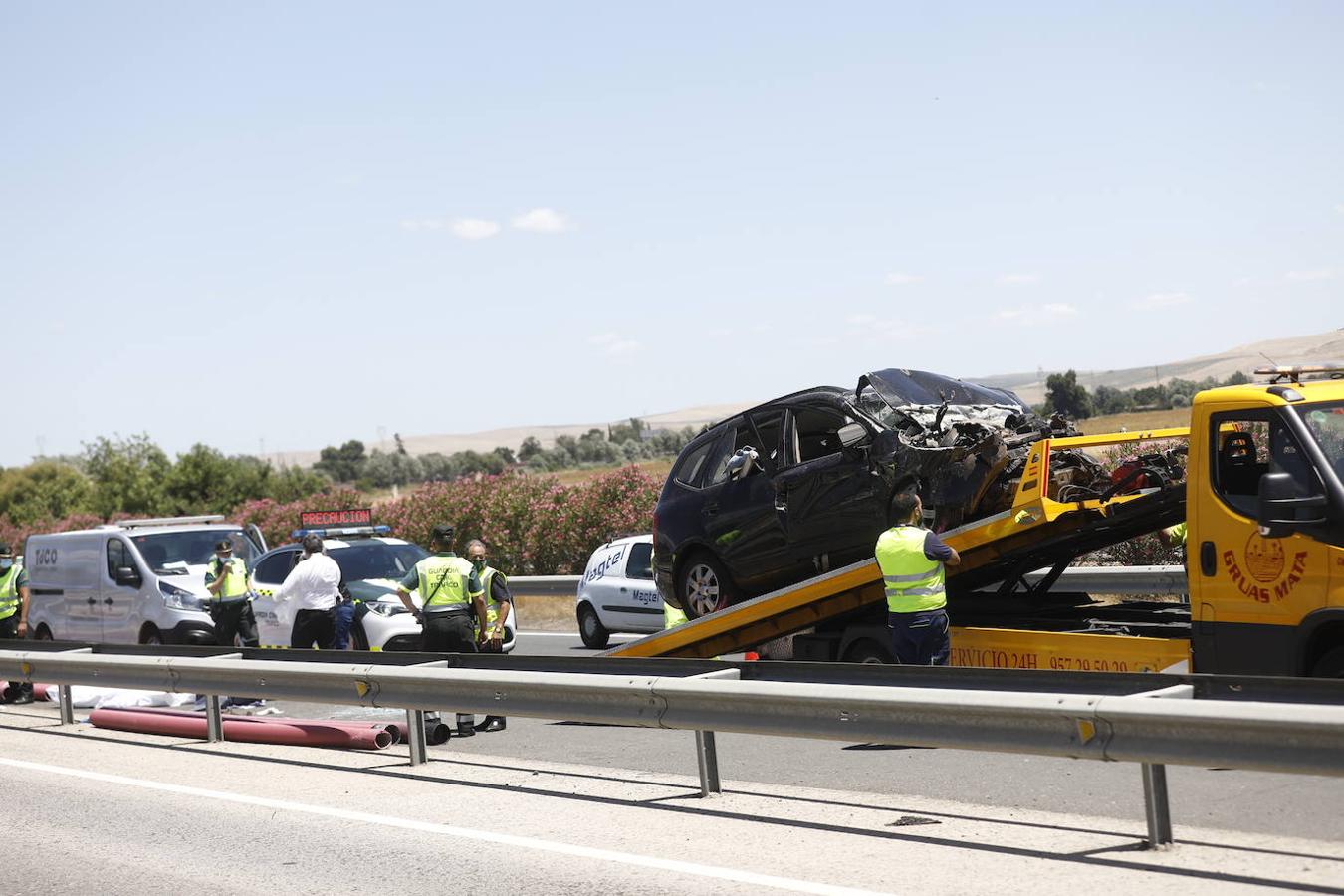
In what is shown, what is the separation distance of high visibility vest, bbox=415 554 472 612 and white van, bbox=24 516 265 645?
708 cm

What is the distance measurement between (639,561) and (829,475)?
8.02 metres

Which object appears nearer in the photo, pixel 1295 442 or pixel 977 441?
pixel 1295 442

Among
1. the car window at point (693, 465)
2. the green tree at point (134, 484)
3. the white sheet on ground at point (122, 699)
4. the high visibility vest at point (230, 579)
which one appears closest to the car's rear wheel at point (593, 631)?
the high visibility vest at point (230, 579)

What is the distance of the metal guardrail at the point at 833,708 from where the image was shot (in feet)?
19.6

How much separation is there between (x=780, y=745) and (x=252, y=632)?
28.9 feet

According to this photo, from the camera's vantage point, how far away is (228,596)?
55.3ft

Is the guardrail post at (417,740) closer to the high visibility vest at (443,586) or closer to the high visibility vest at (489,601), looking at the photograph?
the high visibility vest at (443,586)

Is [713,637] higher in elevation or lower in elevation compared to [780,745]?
higher

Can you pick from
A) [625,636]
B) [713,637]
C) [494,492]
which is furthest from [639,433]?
[713,637]

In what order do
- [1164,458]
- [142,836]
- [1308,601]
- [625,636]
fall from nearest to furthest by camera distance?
[1308,601] → [142,836] → [1164,458] → [625,636]

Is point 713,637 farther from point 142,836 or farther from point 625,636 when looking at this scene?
point 625,636

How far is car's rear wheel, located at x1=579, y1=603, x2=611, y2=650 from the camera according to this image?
18875 mm

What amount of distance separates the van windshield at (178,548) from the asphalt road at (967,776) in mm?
8612

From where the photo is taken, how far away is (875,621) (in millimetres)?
10898
